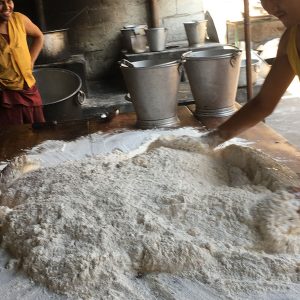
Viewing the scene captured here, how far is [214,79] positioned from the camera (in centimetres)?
211

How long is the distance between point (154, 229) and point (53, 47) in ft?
11.0

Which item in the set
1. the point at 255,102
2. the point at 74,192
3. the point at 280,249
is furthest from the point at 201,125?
the point at 280,249

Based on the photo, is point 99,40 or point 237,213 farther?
point 99,40

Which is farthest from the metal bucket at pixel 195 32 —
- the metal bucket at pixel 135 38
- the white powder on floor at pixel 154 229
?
the white powder on floor at pixel 154 229

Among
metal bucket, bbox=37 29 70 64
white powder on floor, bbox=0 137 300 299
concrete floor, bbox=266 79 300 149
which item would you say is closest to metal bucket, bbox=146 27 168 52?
metal bucket, bbox=37 29 70 64

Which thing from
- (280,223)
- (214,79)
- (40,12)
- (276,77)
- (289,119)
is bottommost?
(289,119)

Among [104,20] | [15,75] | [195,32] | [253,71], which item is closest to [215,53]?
[253,71]

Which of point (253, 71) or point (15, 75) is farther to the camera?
point (253, 71)

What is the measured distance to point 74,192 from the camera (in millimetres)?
1265

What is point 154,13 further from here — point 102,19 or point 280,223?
point 280,223

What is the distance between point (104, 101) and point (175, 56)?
86cm

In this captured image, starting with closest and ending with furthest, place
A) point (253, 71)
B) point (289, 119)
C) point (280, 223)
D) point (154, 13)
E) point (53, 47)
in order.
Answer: point (280, 223) → point (253, 71) → point (53, 47) → point (289, 119) → point (154, 13)

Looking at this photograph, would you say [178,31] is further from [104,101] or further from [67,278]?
[67,278]

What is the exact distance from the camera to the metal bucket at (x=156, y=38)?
4254mm
